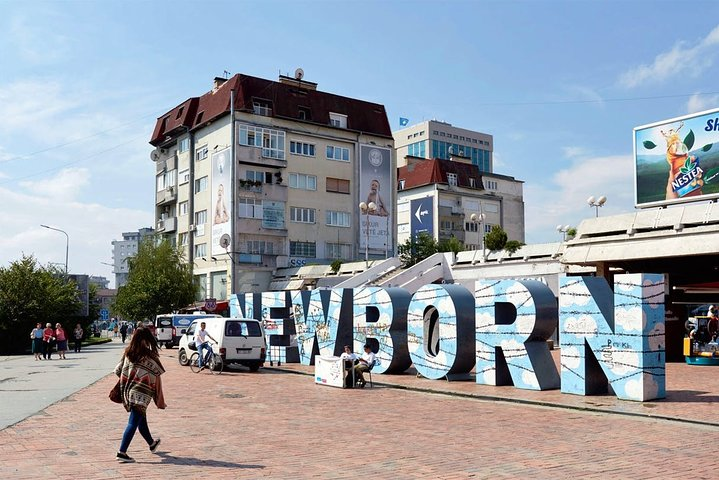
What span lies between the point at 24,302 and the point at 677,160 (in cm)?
3309

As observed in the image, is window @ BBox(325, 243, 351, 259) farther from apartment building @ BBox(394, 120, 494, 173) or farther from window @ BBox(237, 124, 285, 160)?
apartment building @ BBox(394, 120, 494, 173)

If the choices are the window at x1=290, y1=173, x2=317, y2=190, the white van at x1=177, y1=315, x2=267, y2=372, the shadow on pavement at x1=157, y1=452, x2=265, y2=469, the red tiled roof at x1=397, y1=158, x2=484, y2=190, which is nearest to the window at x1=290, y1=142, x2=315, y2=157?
the window at x1=290, y1=173, x2=317, y2=190

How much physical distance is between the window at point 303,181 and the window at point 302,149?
198 cm

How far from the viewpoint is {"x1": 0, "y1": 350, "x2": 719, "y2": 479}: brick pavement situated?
871 centimetres

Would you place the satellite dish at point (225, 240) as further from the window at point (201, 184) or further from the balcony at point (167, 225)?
the balcony at point (167, 225)

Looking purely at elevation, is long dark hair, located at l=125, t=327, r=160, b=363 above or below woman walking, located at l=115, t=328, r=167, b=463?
above

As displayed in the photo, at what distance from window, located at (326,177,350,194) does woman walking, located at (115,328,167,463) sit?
189 feet

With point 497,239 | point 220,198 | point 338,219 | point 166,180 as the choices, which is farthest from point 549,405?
point 166,180

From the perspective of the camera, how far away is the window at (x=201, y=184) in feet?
214

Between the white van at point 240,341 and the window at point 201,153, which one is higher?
the window at point 201,153

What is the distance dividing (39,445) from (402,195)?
82322 millimetres

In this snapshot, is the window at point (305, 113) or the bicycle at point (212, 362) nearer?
the bicycle at point (212, 362)

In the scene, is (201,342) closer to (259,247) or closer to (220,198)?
(259,247)

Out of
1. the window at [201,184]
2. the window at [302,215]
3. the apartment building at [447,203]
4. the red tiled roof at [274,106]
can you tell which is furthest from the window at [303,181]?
the apartment building at [447,203]
